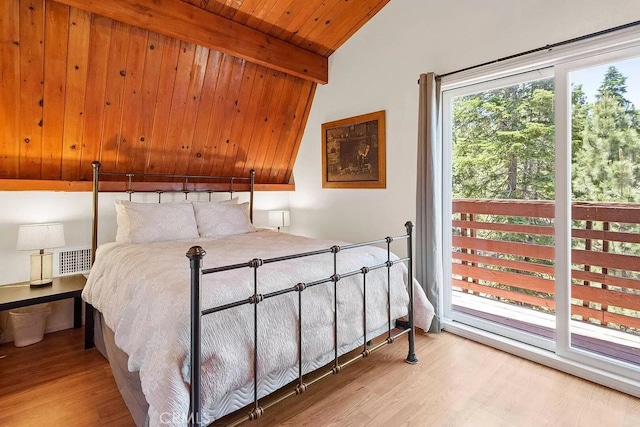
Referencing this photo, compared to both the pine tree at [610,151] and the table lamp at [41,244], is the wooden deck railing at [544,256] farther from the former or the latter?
the table lamp at [41,244]

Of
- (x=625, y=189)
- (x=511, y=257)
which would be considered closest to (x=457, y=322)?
(x=511, y=257)

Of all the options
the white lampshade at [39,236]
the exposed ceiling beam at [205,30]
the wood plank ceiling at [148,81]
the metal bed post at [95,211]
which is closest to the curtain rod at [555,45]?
the wood plank ceiling at [148,81]

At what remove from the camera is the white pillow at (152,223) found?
267 cm

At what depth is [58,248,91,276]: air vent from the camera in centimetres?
→ 287

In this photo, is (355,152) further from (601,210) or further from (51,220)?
(51,220)

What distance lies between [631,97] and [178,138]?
347 cm

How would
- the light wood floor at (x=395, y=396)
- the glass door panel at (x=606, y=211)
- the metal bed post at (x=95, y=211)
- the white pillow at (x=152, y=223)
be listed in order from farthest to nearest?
the metal bed post at (x=95, y=211) < the white pillow at (x=152, y=223) < the glass door panel at (x=606, y=211) < the light wood floor at (x=395, y=396)

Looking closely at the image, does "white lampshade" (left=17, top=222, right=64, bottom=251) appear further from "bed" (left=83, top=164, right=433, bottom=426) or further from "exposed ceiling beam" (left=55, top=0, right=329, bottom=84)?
"exposed ceiling beam" (left=55, top=0, right=329, bottom=84)

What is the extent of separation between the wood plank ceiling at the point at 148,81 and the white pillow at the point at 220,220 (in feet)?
2.15

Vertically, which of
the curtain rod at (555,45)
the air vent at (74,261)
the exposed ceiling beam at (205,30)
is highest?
the exposed ceiling beam at (205,30)

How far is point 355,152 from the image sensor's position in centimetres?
351

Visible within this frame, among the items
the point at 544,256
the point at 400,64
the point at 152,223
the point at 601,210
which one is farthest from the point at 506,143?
the point at 152,223

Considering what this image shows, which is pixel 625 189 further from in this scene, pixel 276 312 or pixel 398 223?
pixel 276 312

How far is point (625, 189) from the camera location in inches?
81.0
